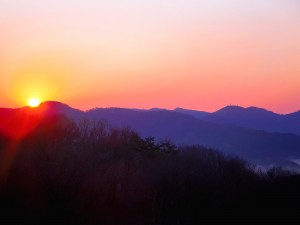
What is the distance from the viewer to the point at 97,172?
19.7 metres

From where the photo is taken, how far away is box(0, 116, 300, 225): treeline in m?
16.8

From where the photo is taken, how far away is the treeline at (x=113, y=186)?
16.8 metres

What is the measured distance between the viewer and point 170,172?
22719 millimetres

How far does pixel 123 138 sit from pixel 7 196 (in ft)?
39.6

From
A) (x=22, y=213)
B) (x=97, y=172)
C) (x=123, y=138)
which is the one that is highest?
(x=123, y=138)

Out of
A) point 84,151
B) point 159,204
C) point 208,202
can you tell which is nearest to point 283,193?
point 208,202

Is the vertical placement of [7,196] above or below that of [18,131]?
below

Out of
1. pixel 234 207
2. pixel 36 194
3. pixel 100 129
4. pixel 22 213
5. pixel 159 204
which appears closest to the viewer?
pixel 22 213

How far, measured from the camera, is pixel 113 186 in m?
19.3

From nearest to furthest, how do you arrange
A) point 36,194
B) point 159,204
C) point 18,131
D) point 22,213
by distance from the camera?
point 22,213, point 36,194, point 159,204, point 18,131

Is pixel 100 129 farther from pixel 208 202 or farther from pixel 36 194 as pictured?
pixel 36 194

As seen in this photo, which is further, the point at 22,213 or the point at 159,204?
the point at 159,204

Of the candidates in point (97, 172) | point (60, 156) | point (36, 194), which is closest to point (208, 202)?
point (97, 172)

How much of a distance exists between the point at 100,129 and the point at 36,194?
36.3ft
